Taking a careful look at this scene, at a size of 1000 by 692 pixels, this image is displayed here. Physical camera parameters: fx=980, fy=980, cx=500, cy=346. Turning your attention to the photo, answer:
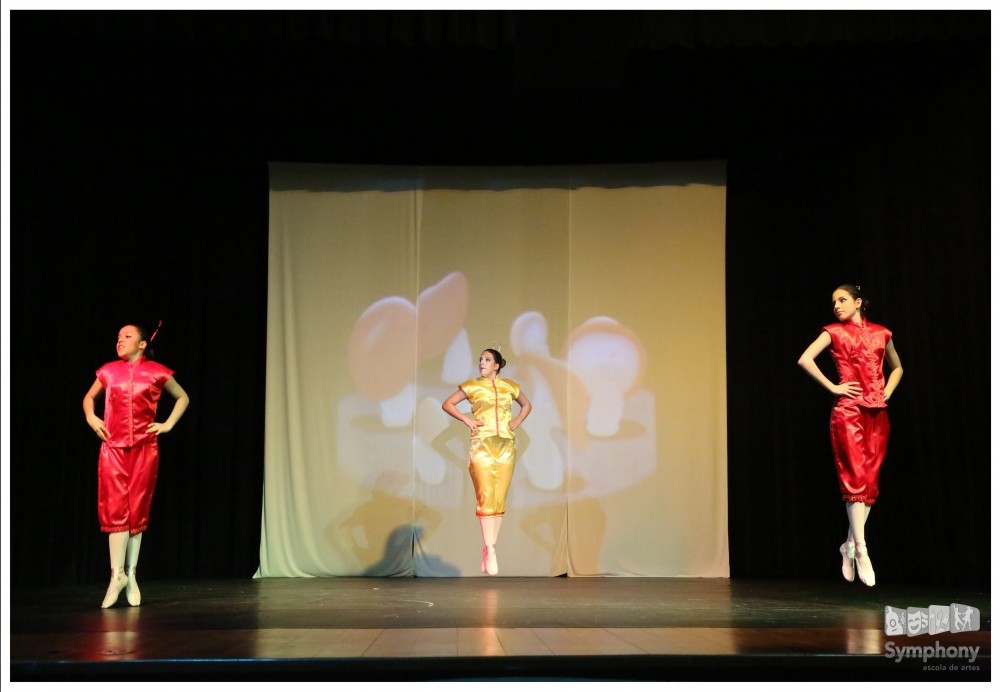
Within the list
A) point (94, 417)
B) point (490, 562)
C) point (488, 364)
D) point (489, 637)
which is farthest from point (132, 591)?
point (488, 364)

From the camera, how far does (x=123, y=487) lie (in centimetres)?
501

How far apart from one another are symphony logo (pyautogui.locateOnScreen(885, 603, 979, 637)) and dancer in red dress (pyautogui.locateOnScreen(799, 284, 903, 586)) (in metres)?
0.42

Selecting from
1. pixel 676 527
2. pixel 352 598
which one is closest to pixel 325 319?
pixel 352 598

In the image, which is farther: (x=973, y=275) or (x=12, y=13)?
(x=973, y=275)

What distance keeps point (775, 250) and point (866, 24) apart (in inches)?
96.0

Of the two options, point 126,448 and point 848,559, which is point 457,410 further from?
point 848,559

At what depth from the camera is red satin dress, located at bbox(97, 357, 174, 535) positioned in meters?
5.00

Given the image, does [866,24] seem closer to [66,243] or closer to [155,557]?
[66,243]

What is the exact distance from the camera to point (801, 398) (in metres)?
7.54

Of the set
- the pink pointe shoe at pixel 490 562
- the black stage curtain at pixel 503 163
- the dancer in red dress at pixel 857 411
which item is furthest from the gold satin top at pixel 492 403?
the dancer in red dress at pixel 857 411

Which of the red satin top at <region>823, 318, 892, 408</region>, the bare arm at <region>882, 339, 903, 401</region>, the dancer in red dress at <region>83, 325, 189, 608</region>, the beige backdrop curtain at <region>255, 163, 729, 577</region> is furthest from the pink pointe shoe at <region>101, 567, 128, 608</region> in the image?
the bare arm at <region>882, 339, 903, 401</region>

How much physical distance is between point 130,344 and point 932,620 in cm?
415

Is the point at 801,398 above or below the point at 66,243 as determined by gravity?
below
